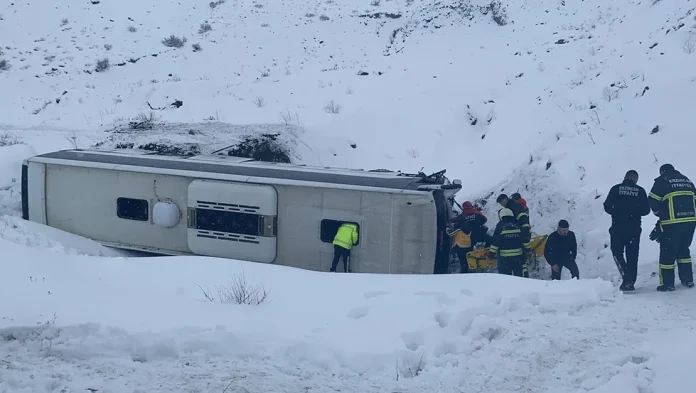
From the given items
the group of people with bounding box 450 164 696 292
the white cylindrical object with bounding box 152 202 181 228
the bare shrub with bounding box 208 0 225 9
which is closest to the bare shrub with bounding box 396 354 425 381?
the group of people with bounding box 450 164 696 292

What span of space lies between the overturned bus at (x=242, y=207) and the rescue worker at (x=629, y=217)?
8.29ft

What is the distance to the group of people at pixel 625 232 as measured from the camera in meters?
8.77

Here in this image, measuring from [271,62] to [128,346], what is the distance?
70.7 feet

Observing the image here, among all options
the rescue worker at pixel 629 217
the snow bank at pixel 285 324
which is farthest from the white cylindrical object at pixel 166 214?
the rescue worker at pixel 629 217

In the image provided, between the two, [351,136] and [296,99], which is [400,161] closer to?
[351,136]

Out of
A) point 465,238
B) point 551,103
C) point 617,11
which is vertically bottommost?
point 465,238

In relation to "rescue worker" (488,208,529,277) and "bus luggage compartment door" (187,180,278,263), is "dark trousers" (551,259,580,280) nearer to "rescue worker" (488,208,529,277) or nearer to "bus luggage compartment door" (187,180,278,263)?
"rescue worker" (488,208,529,277)

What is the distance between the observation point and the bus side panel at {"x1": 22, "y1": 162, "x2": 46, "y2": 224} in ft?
39.3

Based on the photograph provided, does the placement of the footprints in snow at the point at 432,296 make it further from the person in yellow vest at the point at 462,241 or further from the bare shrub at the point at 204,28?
Answer: the bare shrub at the point at 204,28

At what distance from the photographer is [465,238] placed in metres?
10.9

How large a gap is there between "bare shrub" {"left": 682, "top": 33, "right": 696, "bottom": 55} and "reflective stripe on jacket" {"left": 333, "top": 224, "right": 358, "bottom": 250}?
10552 millimetres

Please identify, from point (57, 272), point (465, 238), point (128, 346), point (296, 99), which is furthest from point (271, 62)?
point (128, 346)

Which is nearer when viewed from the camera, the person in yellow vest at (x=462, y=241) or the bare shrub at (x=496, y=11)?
the person in yellow vest at (x=462, y=241)

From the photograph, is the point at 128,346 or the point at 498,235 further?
the point at 498,235
